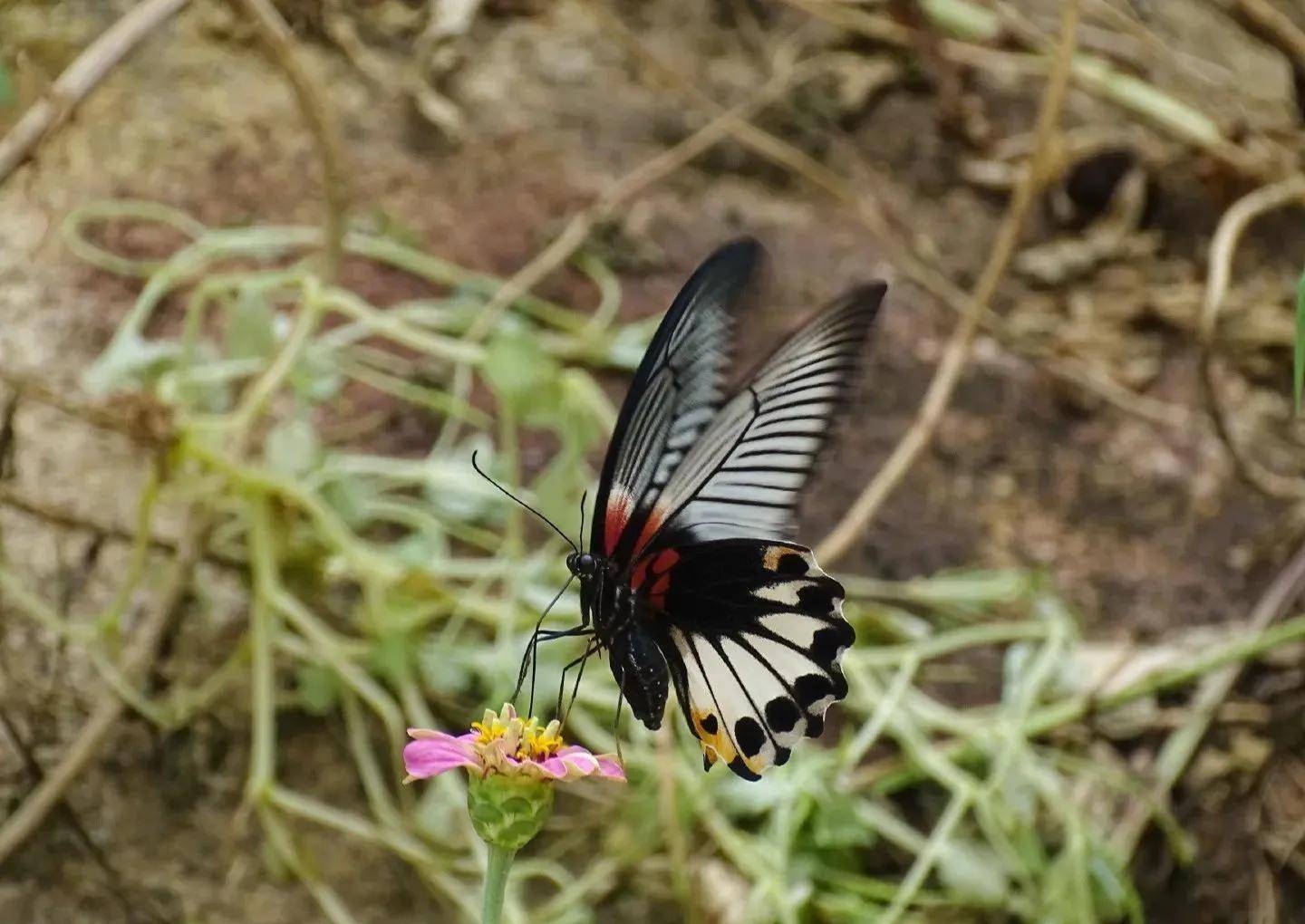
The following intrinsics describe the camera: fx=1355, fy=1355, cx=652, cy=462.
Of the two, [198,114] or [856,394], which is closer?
[856,394]

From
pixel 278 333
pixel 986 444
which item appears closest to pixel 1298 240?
pixel 986 444

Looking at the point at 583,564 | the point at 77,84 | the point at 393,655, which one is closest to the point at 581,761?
the point at 583,564

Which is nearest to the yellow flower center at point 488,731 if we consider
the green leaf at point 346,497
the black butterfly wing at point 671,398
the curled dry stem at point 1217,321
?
the black butterfly wing at point 671,398

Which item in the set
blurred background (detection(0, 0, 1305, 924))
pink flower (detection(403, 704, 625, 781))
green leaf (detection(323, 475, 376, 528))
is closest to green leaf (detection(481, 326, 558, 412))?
blurred background (detection(0, 0, 1305, 924))

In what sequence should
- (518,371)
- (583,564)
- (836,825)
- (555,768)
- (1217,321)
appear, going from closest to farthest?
(555,768) < (583,564) < (836,825) < (518,371) < (1217,321)

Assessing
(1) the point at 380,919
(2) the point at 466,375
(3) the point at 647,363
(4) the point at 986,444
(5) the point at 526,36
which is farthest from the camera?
(5) the point at 526,36

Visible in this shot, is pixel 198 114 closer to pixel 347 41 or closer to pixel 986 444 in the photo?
pixel 347 41

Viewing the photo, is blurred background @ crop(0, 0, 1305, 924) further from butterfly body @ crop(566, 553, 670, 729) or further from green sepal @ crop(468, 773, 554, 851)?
green sepal @ crop(468, 773, 554, 851)

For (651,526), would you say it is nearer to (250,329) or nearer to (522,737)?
(522,737)
